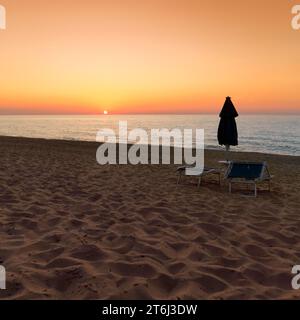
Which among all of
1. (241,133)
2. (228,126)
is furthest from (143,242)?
(241,133)

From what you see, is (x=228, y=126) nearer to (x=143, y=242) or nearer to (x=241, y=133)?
(x=143, y=242)

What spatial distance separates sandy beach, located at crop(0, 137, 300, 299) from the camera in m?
3.41

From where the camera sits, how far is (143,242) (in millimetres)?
4586

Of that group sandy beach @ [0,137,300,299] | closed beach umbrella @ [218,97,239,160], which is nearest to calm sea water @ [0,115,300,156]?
closed beach umbrella @ [218,97,239,160]

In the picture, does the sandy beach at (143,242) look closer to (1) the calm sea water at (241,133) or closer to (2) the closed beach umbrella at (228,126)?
(2) the closed beach umbrella at (228,126)

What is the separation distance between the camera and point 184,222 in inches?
219

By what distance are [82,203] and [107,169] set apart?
5141mm

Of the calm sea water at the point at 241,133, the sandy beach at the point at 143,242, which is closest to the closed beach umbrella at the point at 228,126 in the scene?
the sandy beach at the point at 143,242

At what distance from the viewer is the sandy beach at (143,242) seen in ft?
11.2

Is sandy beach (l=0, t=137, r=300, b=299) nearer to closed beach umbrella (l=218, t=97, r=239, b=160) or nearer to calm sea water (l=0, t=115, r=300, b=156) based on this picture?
closed beach umbrella (l=218, t=97, r=239, b=160)
